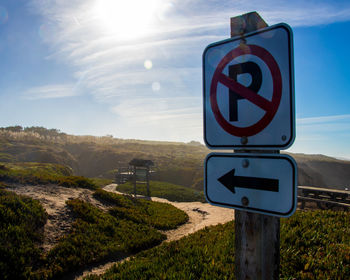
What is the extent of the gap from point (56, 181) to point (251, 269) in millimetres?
13961

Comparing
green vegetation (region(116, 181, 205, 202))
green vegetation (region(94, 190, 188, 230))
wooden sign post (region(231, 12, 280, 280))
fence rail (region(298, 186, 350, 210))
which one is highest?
wooden sign post (region(231, 12, 280, 280))

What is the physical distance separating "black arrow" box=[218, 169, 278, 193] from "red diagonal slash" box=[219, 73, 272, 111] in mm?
505

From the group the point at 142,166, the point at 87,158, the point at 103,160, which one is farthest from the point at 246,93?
the point at 87,158

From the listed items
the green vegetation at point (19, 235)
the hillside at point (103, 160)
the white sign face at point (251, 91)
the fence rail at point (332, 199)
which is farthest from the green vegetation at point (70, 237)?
the hillside at point (103, 160)

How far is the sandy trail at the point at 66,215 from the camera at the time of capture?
7.48 meters

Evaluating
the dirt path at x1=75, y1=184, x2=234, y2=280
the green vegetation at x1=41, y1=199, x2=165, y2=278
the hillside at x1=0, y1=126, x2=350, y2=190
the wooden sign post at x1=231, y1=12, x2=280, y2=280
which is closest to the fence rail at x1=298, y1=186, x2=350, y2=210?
the dirt path at x1=75, y1=184, x2=234, y2=280

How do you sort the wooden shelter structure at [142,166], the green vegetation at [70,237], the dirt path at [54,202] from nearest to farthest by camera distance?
the green vegetation at [70,237] < the dirt path at [54,202] < the wooden shelter structure at [142,166]

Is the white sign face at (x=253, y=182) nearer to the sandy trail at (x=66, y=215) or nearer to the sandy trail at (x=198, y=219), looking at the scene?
the sandy trail at (x=66, y=215)

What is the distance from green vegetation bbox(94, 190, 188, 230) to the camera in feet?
36.2

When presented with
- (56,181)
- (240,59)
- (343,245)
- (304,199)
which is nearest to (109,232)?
(56,181)

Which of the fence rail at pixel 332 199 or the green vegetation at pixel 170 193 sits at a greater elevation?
the fence rail at pixel 332 199

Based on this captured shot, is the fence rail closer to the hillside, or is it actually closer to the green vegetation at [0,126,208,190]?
the hillside

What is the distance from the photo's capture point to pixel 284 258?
4652 millimetres

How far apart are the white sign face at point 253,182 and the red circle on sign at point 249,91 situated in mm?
205
